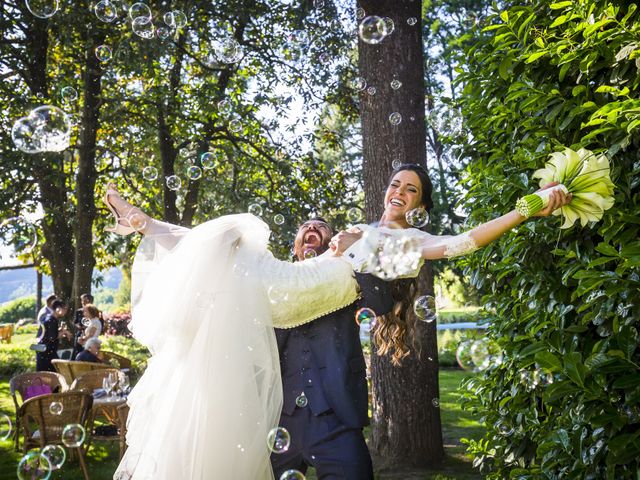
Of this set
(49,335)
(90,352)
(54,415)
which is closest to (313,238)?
(54,415)

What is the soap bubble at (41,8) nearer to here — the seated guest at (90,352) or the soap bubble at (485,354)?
the seated guest at (90,352)

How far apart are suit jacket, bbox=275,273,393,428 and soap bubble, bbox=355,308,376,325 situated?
58 mm

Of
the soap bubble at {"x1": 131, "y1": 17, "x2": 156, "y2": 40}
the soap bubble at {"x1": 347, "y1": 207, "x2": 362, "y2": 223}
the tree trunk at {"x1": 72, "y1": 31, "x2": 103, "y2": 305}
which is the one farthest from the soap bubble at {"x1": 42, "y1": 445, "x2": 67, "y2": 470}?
the tree trunk at {"x1": 72, "y1": 31, "x2": 103, "y2": 305}

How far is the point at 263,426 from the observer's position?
2557 millimetres

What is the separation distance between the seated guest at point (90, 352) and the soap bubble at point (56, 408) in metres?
2.47

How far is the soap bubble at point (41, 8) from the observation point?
592 cm

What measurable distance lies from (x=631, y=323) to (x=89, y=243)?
408 inches

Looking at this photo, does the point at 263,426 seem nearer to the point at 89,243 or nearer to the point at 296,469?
the point at 296,469

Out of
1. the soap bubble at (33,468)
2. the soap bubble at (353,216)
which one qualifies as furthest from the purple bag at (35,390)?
the soap bubble at (353,216)


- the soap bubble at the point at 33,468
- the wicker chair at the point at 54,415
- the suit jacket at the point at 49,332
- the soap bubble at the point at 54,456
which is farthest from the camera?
the suit jacket at the point at 49,332

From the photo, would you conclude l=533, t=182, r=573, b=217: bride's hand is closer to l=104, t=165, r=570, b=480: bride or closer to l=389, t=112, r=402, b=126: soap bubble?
l=104, t=165, r=570, b=480: bride

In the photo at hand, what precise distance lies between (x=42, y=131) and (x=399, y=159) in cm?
315

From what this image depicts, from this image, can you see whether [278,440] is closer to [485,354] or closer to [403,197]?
[403,197]

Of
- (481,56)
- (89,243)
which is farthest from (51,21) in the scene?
(481,56)
